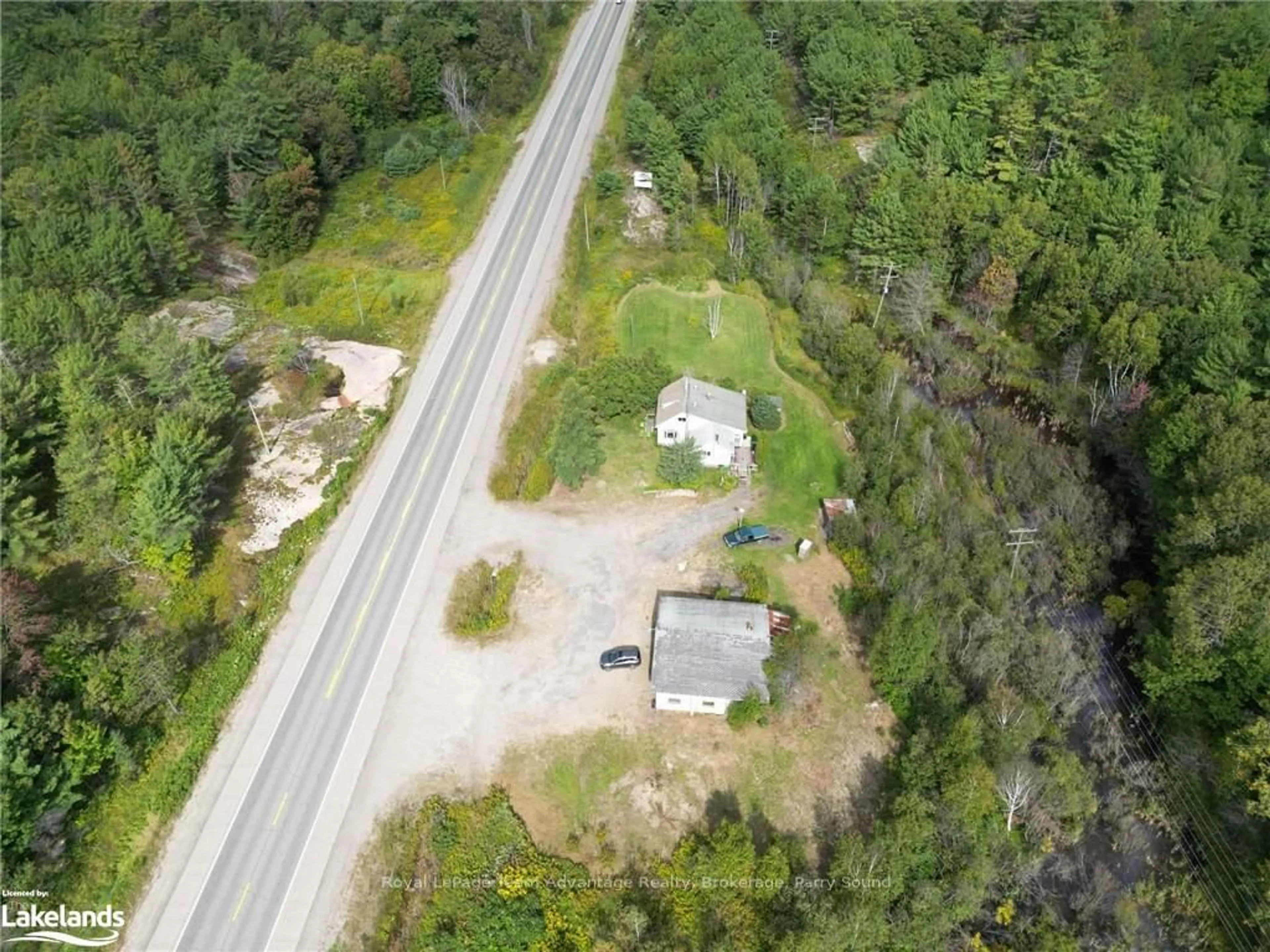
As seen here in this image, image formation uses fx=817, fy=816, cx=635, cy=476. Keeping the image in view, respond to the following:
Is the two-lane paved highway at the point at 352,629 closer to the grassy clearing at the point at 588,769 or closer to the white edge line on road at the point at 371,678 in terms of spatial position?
the white edge line on road at the point at 371,678

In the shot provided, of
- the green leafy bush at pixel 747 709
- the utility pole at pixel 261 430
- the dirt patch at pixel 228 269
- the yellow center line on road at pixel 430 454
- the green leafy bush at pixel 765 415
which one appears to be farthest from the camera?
the dirt patch at pixel 228 269

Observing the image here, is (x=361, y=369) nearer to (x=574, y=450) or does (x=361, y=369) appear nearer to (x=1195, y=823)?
(x=574, y=450)

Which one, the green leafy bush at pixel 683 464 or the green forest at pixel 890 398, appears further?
the green leafy bush at pixel 683 464

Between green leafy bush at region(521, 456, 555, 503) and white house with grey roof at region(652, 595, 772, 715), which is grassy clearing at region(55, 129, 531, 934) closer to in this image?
green leafy bush at region(521, 456, 555, 503)

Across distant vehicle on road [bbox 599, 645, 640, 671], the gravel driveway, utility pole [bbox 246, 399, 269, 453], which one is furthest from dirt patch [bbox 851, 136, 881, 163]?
utility pole [bbox 246, 399, 269, 453]

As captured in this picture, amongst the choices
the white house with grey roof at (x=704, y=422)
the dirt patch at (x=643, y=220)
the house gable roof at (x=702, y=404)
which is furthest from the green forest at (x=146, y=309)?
the house gable roof at (x=702, y=404)

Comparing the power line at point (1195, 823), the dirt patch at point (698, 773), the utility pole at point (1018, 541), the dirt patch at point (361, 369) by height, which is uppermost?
the dirt patch at point (361, 369)
